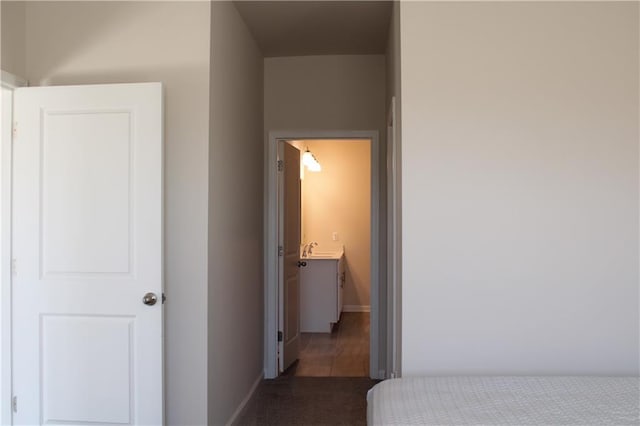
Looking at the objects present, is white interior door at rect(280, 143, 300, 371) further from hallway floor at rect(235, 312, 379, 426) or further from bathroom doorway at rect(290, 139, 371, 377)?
bathroom doorway at rect(290, 139, 371, 377)

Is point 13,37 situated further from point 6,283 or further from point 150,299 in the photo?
point 150,299

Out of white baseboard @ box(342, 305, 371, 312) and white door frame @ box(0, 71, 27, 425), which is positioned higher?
white door frame @ box(0, 71, 27, 425)

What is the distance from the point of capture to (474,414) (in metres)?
1.54

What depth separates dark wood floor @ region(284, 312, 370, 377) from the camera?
410 centimetres

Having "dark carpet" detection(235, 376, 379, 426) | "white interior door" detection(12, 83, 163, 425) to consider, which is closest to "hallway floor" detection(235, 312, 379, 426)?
"dark carpet" detection(235, 376, 379, 426)

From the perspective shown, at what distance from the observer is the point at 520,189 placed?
2.31 m

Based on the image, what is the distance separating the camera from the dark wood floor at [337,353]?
4098 mm

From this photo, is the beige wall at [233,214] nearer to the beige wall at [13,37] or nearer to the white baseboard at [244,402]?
the white baseboard at [244,402]


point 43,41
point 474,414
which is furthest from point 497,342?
point 43,41

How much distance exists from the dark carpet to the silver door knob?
1.14 meters

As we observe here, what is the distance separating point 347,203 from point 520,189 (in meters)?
4.38

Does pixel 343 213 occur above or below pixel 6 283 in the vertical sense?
above

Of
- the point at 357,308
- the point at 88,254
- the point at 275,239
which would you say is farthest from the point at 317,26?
the point at 357,308

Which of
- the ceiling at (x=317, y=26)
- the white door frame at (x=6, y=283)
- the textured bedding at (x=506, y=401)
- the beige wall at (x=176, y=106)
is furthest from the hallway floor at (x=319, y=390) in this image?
the ceiling at (x=317, y=26)
